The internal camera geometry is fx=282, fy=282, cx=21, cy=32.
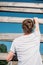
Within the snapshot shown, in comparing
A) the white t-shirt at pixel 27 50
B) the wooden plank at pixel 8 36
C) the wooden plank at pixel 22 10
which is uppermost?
the wooden plank at pixel 22 10

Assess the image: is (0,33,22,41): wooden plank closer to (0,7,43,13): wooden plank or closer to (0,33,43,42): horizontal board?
(0,33,43,42): horizontal board

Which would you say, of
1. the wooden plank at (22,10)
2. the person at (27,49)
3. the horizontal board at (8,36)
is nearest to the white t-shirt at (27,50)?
the person at (27,49)

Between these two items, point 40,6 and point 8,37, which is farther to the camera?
point 40,6

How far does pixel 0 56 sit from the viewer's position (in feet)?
11.6

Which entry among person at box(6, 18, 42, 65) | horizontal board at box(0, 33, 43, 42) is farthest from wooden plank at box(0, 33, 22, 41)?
person at box(6, 18, 42, 65)

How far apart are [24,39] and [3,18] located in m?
1.31

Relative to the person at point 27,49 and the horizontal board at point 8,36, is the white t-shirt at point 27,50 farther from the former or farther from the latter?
the horizontal board at point 8,36

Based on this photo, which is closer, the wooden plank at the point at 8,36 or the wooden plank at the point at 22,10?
the wooden plank at the point at 8,36

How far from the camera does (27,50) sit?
272 centimetres

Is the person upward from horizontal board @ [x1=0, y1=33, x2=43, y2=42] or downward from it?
downward

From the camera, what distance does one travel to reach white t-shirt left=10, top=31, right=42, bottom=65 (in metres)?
2.71

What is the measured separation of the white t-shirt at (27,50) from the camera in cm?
271

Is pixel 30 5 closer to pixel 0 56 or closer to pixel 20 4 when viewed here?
pixel 20 4

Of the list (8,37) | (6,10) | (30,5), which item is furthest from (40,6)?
(8,37)
